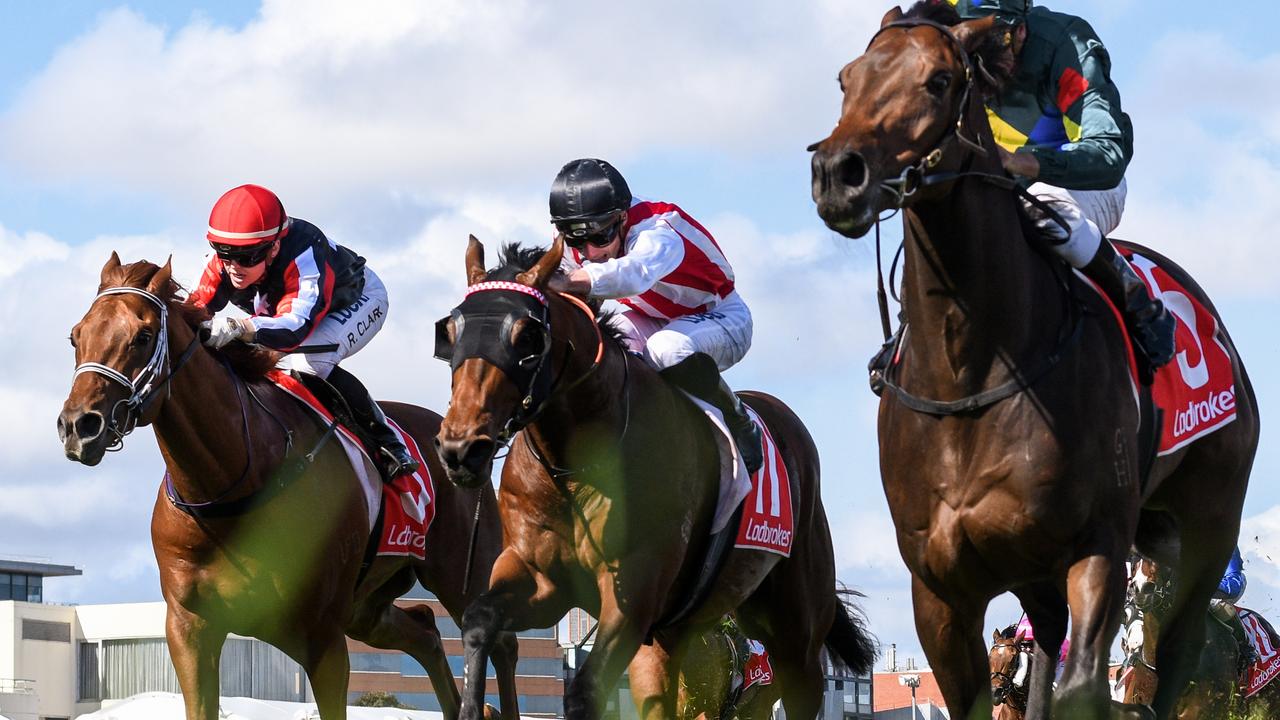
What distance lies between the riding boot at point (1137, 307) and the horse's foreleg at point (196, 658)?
4.65m

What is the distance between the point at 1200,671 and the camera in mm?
14156

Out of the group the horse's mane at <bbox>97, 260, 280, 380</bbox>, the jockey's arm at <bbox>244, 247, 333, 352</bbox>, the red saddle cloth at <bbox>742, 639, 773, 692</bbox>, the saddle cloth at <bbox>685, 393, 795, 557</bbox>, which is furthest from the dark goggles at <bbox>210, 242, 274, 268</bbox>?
the red saddle cloth at <bbox>742, 639, 773, 692</bbox>

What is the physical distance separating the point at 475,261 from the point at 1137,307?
2.79 meters

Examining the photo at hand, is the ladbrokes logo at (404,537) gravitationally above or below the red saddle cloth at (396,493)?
below

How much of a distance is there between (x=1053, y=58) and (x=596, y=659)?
3094mm

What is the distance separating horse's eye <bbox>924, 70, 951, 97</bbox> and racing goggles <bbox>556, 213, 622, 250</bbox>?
2780 mm

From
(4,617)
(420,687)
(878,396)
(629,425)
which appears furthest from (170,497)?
(420,687)

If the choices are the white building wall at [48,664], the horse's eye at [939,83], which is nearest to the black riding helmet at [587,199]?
the horse's eye at [939,83]

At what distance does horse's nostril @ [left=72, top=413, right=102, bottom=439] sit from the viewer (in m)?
8.84

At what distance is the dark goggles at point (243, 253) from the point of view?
1061cm

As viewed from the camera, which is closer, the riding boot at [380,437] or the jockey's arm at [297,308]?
the jockey's arm at [297,308]

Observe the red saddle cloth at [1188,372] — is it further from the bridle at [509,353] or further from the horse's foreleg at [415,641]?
the horse's foreleg at [415,641]

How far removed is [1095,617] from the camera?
6.75 metres

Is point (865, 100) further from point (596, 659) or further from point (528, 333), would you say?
point (596, 659)
